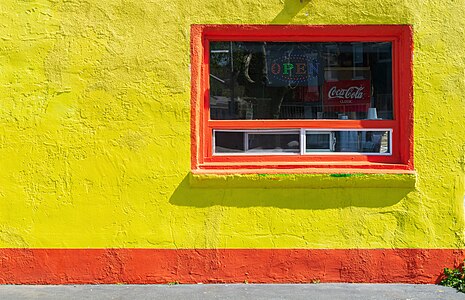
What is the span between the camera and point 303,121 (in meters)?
6.56

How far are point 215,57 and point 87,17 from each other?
1.42 metres

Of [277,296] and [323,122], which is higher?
[323,122]

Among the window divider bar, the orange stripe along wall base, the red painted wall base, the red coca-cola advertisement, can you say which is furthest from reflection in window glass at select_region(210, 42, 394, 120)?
the red painted wall base

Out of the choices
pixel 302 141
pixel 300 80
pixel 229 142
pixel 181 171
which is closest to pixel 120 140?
pixel 181 171

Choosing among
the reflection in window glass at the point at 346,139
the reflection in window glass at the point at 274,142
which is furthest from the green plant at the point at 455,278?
the reflection in window glass at the point at 274,142

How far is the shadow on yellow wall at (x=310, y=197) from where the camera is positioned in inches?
251

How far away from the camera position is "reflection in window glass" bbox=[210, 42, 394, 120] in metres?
6.61

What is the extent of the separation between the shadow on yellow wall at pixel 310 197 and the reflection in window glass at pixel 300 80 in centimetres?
81

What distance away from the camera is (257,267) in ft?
20.9

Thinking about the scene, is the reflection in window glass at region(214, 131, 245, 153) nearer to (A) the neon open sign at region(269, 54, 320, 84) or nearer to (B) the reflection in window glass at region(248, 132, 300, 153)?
(B) the reflection in window glass at region(248, 132, 300, 153)

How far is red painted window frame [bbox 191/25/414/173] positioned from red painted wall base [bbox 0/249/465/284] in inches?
35.2

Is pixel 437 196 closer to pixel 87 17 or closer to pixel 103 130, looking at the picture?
pixel 103 130

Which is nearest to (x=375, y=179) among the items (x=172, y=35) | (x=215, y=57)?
(x=215, y=57)

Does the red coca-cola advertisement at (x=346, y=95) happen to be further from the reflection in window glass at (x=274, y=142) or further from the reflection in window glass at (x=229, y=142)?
the reflection in window glass at (x=229, y=142)
